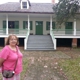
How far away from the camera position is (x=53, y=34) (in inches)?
867

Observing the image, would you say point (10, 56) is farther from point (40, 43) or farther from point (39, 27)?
point (39, 27)

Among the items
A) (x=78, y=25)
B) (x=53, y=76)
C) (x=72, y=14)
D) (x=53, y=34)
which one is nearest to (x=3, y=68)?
(x=53, y=76)

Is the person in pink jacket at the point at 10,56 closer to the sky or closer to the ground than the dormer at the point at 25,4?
closer to the ground

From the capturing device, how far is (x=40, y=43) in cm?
2081

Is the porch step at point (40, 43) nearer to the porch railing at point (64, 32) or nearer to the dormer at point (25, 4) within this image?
the porch railing at point (64, 32)

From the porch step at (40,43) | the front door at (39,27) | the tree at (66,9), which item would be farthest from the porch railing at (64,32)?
the front door at (39,27)

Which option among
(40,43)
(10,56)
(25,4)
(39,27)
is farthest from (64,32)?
(10,56)

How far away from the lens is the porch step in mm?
19466

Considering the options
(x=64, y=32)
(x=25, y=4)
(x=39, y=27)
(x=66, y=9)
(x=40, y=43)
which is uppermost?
(x=25, y=4)

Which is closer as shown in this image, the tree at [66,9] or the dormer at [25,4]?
the tree at [66,9]

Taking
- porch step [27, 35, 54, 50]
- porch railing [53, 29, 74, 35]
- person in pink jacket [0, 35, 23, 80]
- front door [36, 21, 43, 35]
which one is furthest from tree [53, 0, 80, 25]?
person in pink jacket [0, 35, 23, 80]

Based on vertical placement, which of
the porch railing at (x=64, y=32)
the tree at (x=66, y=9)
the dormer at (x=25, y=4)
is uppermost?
the dormer at (x=25, y=4)

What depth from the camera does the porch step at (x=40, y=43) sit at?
19466 mm

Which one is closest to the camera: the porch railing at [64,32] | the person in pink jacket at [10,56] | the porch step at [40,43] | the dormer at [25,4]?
the person in pink jacket at [10,56]
